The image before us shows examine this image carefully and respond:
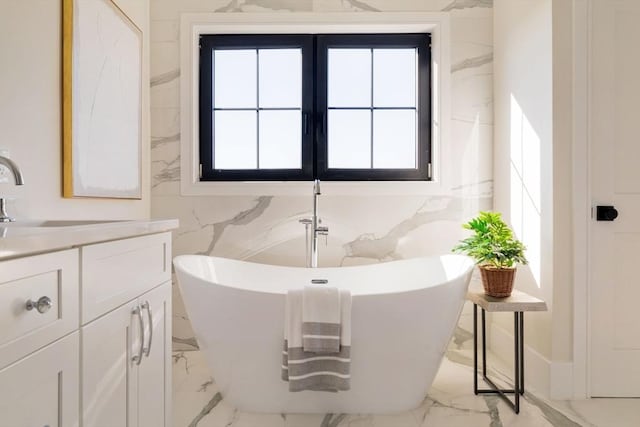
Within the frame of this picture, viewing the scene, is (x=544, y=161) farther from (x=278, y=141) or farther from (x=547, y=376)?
(x=278, y=141)

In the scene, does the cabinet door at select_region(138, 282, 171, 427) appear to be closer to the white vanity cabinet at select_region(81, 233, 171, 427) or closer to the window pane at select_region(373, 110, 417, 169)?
the white vanity cabinet at select_region(81, 233, 171, 427)

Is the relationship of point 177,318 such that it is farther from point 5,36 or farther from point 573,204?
point 573,204

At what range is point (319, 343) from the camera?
1.71 meters

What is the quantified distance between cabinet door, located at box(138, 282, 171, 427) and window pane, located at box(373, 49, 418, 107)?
6.64ft

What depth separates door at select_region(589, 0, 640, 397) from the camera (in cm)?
208

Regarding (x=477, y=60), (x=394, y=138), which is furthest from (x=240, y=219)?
(x=477, y=60)

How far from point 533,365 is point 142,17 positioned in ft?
9.88

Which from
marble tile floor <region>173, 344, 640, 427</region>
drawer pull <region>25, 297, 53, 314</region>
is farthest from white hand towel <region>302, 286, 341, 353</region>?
drawer pull <region>25, 297, 53, 314</region>

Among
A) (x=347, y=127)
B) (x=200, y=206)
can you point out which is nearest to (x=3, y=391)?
(x=200, y=206)

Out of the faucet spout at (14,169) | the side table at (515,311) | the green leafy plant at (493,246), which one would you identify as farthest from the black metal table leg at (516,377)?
the faucet spout at (14,169)

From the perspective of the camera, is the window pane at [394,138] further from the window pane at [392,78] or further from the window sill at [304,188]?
the window sill at [304,188]

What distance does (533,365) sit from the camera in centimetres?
222

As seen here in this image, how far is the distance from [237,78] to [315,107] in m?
0.57

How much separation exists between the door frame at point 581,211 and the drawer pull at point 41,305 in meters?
2.17
